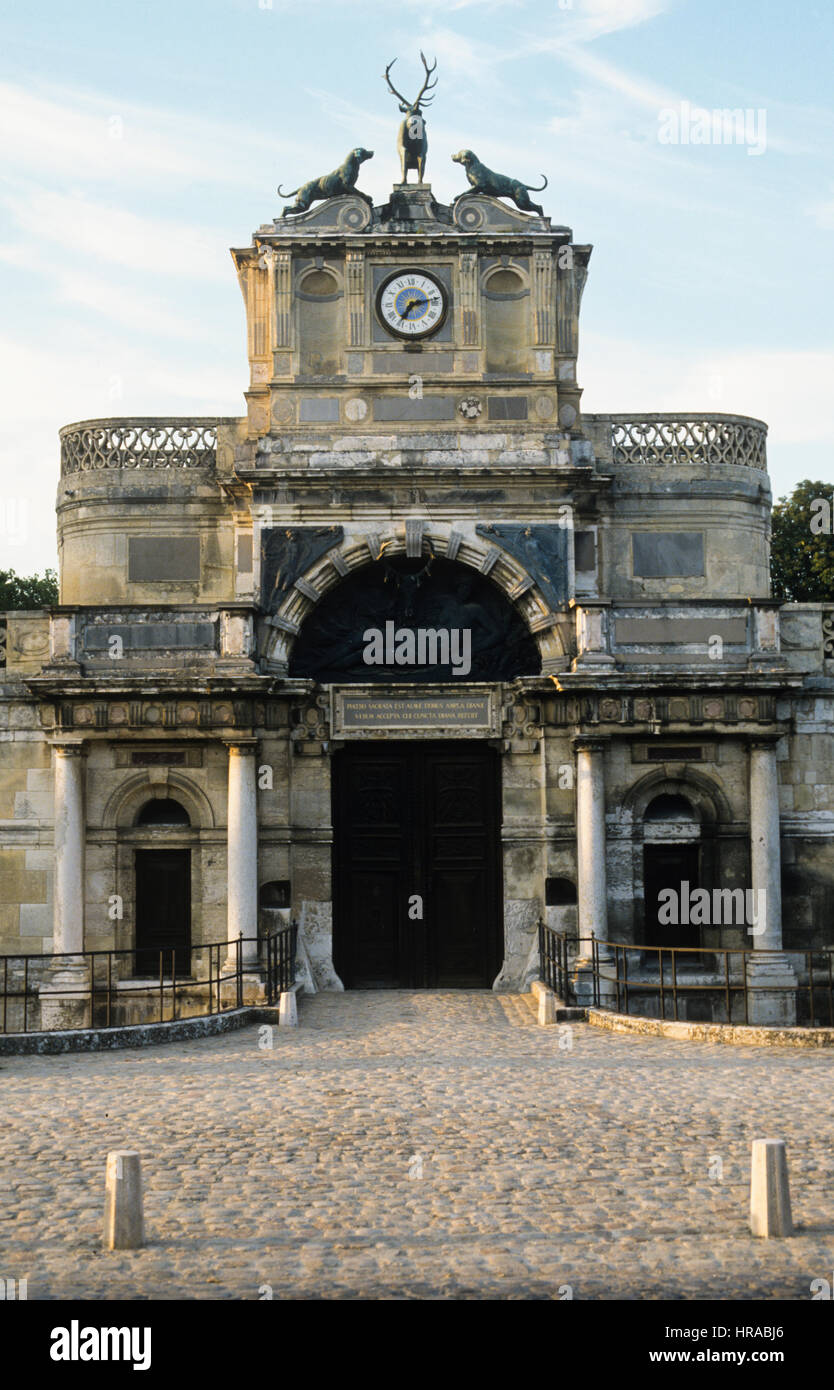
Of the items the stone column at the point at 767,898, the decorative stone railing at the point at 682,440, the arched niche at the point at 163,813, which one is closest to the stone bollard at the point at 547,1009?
the stone column at the point at 767,898

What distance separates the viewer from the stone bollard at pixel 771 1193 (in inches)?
361

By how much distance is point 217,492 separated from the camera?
75.6 ft

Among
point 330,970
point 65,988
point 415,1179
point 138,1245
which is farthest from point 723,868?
point 138,1245

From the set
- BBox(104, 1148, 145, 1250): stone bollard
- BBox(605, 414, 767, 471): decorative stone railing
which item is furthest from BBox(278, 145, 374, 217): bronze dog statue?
BBox(104, 1148, 145, 1250): stone bollard

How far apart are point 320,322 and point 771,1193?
55.3 ft

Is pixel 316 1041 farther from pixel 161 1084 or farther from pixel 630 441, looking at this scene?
pixel 630 441

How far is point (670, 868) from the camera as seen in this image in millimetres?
21797

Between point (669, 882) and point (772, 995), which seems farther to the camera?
point (669, 882)

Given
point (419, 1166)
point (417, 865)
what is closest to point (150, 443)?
point (417, 865)

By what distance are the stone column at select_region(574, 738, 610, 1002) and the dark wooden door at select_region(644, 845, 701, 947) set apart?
920 mm

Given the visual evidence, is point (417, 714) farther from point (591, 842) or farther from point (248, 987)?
point (248, 987)

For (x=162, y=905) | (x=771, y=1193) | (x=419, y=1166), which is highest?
(x=162, y=905)

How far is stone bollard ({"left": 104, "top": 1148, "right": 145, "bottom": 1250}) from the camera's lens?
29.7ft

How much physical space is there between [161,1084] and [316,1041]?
3.02 metres
